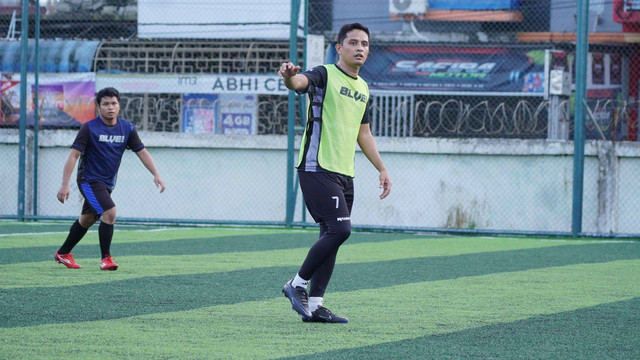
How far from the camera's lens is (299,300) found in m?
5.92

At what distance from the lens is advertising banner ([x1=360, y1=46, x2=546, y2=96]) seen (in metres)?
23.3

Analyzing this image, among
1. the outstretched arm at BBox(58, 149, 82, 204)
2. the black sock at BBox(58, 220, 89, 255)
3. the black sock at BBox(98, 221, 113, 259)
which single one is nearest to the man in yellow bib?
the black sock at BBox(98, 221, 113, 259)

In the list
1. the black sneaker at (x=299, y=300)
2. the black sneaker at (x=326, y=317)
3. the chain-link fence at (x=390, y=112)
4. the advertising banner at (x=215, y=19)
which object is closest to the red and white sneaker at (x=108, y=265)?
the black sneaker at (x=299, y=300)

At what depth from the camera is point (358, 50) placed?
5.98 meters

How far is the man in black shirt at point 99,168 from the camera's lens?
865 centimetres

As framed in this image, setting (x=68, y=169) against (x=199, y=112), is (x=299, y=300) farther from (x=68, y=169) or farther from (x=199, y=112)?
(x=199, y=112)

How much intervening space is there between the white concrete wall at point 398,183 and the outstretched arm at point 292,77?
28.1ft

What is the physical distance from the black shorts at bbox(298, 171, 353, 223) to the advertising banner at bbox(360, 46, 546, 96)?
17554 mm

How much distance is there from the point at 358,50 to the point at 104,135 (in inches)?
136

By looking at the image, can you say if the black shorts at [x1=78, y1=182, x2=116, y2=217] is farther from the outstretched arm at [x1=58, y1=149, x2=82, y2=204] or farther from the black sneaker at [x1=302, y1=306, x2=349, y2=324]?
the black sneaker at [x1=302, y1=306, x2=349, y2=324]

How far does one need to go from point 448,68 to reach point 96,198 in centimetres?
1600

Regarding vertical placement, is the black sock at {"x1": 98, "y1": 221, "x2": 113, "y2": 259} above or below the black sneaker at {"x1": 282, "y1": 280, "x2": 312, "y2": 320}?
above

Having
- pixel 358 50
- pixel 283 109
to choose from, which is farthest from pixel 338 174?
pixel 283 109

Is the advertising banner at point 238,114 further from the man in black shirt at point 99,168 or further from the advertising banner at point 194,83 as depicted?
A: the man in black shirt at point 99,168
